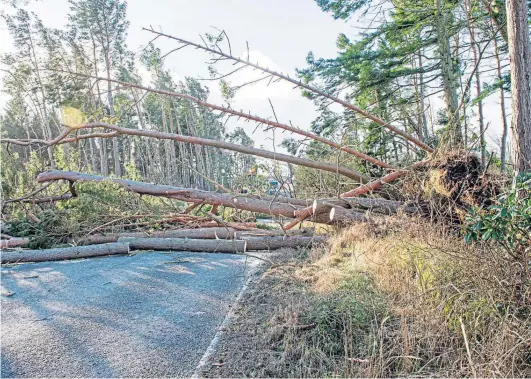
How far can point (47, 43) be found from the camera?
18.8m

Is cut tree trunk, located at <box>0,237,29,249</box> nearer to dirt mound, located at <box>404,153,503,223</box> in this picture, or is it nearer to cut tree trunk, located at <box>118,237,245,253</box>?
cut tree trunk, located at <box>118,237,245,253</box>

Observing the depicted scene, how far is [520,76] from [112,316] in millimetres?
4985

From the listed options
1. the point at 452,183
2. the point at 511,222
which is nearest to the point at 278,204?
the point at 452,183

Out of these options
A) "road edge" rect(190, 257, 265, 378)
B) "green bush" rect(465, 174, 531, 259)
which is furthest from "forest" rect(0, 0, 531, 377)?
"road edge" rect(190, 257, 265, 378)

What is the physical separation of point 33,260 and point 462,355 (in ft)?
21.4

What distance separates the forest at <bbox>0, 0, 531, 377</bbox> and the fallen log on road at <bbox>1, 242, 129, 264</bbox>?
0.02 m

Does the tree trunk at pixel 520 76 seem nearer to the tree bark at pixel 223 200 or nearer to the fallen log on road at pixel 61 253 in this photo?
the tree bark at pixel 223 200

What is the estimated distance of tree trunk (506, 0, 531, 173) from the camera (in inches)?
138

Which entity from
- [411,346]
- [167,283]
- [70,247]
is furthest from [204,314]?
[70,247]

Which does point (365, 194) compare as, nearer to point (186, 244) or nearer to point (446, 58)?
point (186, 244)

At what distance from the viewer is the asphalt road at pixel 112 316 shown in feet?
7.78

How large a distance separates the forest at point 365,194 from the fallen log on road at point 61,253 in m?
0.02

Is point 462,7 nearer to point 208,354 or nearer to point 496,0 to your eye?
point 496,0

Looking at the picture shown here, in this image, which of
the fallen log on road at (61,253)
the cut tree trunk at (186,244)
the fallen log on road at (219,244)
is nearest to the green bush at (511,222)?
the fallen log on road at (219,244)
